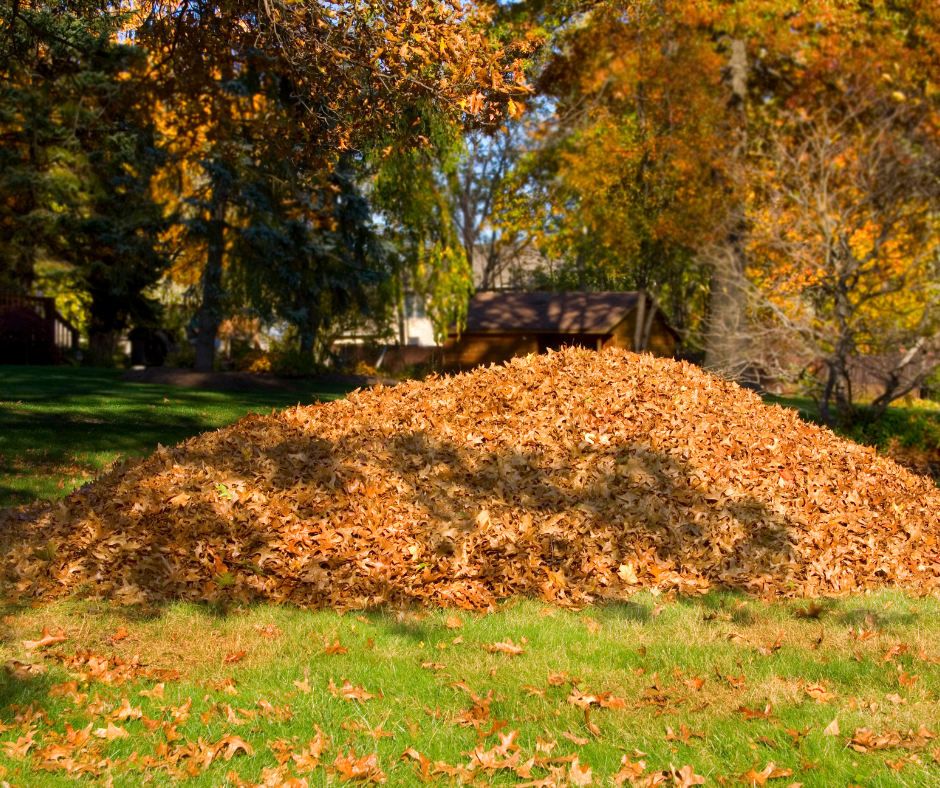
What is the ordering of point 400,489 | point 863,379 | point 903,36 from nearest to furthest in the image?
point 400,489 < point 863,379 < point 903,36

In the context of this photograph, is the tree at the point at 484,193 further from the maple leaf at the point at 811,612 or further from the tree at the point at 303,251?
the maple leaf at the point at 811,612

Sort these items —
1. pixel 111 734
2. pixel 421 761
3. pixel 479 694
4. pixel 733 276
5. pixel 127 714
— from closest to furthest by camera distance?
pixel 421 761, pixel 111 734, pixel 127 714, pixel 479 694, pixel 733 276

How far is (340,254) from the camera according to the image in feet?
81.1

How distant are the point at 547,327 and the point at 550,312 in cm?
115

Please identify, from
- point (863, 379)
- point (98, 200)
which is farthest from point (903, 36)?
point (98, 200)

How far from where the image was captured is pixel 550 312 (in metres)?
33.8

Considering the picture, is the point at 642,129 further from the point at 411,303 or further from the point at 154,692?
the point at 411,303

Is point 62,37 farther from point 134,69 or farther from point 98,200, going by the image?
point 98,200

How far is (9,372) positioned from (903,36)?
21.8m

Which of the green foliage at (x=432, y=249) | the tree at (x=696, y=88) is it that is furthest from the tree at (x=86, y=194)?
the tree at (x=696, y=88)

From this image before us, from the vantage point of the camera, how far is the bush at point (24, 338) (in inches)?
893

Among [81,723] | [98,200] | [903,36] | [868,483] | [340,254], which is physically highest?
[903,36]

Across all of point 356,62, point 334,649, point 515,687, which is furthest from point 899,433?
point 334,649

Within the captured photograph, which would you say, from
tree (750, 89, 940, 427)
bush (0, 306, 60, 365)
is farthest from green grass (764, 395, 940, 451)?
bush (0, 306, 60, 365)
